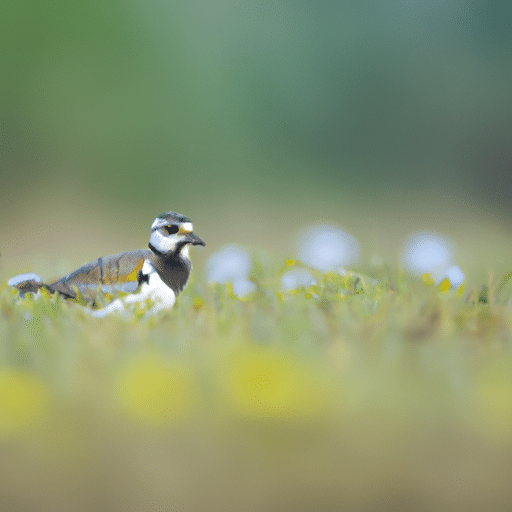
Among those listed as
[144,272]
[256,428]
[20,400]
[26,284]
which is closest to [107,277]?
[144,272]

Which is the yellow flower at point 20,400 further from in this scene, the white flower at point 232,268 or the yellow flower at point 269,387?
the white flower at point 232,268

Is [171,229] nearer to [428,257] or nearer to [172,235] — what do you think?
[172,235]

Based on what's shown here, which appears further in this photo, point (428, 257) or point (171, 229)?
point (428, 257)

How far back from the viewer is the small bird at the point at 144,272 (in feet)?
4.29

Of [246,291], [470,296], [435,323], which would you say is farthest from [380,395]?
[246,291]

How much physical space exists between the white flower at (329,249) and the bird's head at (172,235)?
0.47m

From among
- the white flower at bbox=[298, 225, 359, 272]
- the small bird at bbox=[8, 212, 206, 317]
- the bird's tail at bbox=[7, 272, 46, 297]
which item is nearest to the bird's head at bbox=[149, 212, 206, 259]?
the small bird at bbox=[8, 212, 206, 317]

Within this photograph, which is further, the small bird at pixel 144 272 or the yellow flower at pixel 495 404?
the small bird at pixel 144 272

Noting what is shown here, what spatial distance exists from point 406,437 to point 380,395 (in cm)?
6

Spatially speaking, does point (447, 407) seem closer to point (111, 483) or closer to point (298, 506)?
point (298, 506)

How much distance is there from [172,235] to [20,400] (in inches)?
35.3

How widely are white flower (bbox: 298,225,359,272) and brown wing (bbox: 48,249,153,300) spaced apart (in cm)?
57

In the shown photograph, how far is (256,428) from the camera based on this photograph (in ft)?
1.45

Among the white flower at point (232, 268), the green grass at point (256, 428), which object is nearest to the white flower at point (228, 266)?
the white flower at point (232, 268)
